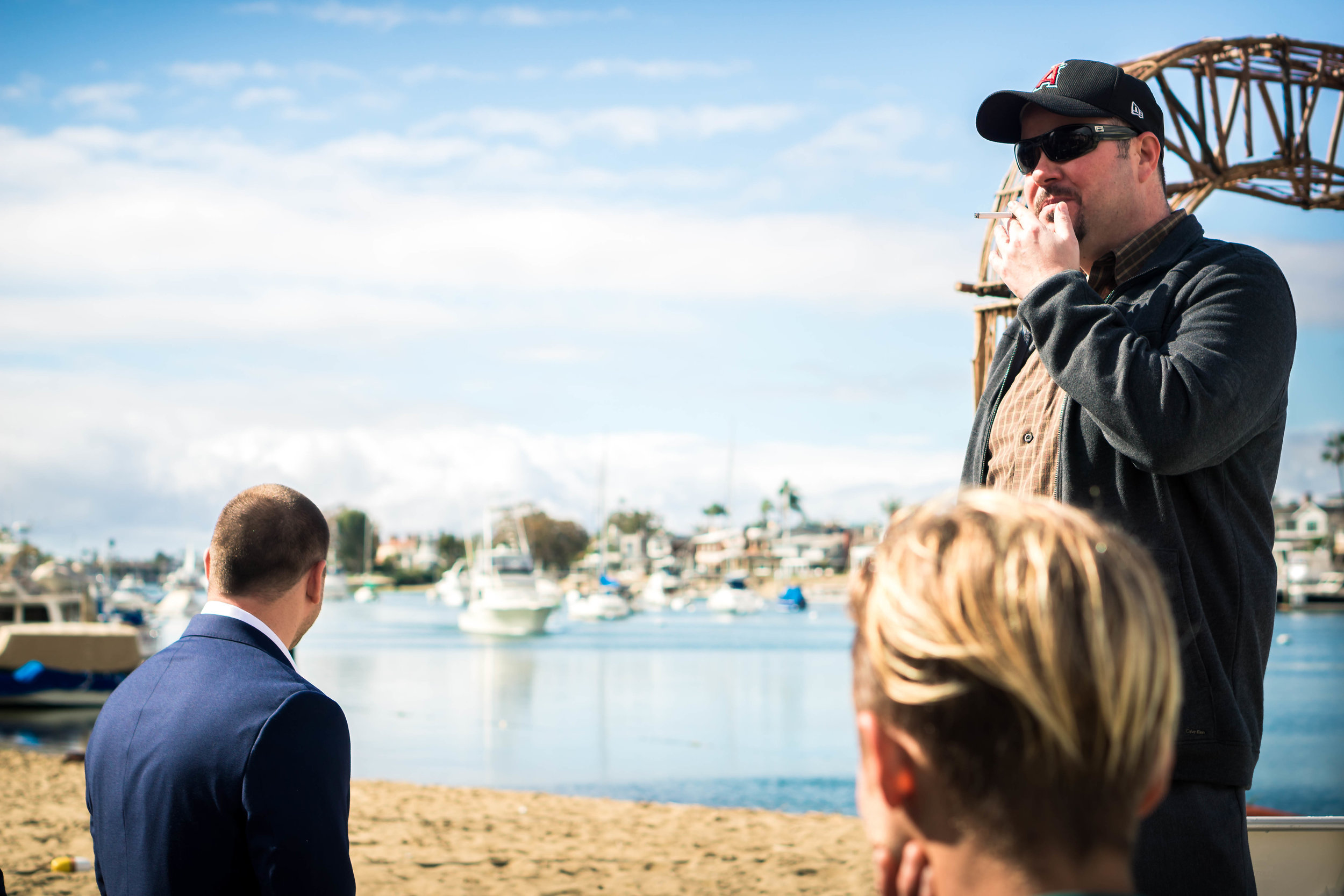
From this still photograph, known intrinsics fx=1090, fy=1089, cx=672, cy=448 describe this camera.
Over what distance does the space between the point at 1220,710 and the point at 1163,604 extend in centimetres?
106

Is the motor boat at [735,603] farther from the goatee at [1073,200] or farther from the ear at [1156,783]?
the ear at [1156,783]

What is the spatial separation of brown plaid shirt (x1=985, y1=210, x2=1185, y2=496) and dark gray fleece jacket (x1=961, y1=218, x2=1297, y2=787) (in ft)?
0.24

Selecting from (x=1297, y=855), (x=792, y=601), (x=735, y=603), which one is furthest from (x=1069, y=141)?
(x=735, y=603)

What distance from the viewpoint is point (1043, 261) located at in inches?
77.4

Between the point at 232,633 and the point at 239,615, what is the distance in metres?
0.05

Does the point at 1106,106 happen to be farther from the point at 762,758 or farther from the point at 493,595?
the point at 493,595

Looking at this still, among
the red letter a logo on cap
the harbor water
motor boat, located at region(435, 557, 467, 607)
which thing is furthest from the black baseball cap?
motor boat, located at region(435, 557, 467, 607)

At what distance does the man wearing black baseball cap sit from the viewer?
5.72 ft

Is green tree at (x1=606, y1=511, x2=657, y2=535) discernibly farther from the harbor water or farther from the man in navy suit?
the man in navy suit

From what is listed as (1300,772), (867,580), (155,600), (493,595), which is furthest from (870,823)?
(155,600)

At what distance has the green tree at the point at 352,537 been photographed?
463ft

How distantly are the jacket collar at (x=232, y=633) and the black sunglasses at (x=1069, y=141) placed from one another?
6.13 ft

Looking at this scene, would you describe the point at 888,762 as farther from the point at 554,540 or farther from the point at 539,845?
the point at 554,540

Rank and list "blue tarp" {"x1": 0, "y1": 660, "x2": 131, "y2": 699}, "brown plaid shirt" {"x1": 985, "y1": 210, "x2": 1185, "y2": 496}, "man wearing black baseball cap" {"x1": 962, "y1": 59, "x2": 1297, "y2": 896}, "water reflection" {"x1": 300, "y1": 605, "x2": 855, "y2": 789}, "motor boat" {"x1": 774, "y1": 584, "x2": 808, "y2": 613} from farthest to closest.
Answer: "motor boat" {"x1": 774, "y1": 584, "x2": 808, "y2": 613}, "blue tarp" {"x1": 0, "y1": 660, "x2": 131, "y2": 699}, "water reflection" {"x1": 300, "y1": 605, "x2": 855, "y2": 789}, "brown plaid shirt" {"x1": 985, "y1": 210, "x2": 1185, "y2": 496}, "man wearing black baseball cap" {"x1": 962, "y1": 59, "x2": 1297, "y2": 896}
